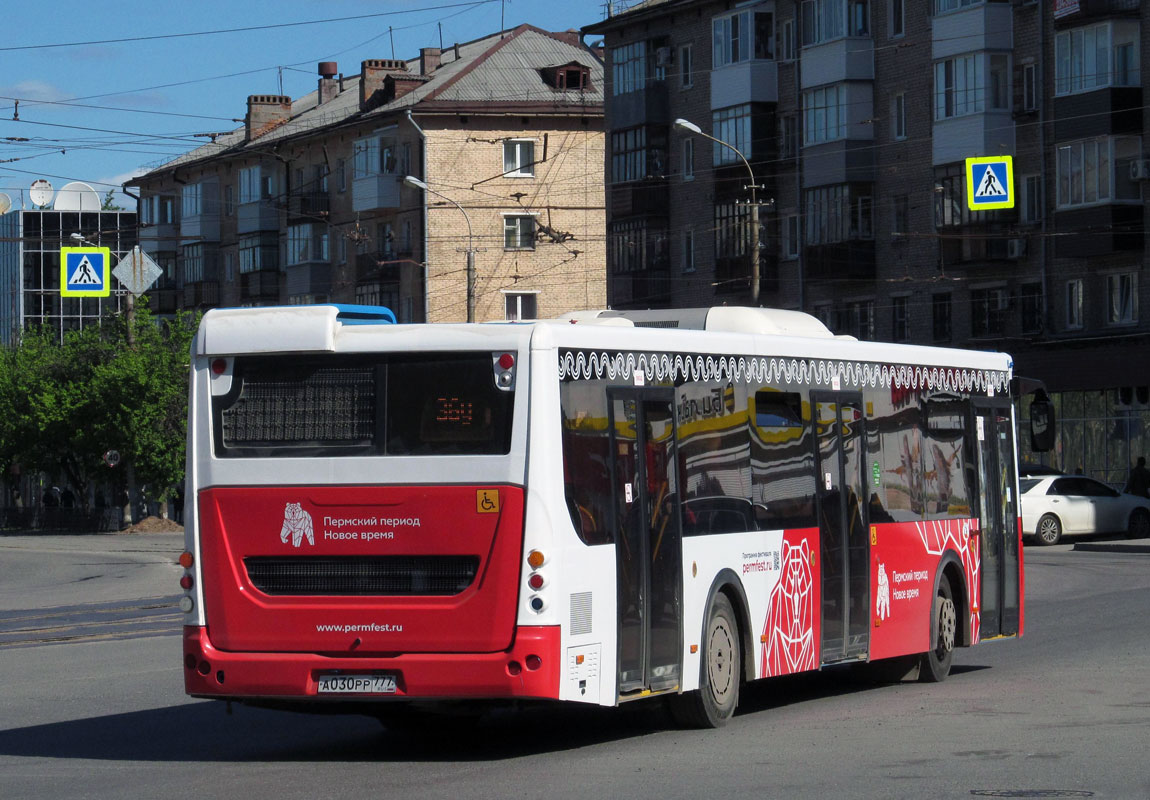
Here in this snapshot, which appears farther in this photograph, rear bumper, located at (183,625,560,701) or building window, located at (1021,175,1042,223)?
building window, located at (1021,175,1042,223)

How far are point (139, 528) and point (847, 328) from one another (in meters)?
22.7

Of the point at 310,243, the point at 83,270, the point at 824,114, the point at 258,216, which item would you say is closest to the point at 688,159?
the point at 824,114

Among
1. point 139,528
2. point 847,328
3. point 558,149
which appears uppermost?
point 558,149

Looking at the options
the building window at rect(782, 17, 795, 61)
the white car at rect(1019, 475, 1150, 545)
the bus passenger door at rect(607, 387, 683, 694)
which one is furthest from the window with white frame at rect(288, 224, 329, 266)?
the bus passenger door at rect(607, 387, 683, 694)

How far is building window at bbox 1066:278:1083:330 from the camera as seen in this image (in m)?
45.5

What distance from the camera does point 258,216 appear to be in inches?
3145

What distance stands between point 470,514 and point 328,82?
248 feet

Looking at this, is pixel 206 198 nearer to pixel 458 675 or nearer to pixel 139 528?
pixel 139 528

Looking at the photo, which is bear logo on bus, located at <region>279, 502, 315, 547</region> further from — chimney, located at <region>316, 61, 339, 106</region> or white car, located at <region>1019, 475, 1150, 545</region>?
chimney, located at <region>316, 61, 339, 106</region>

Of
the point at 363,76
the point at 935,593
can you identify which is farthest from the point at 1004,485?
the point at 363,76

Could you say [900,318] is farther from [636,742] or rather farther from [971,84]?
[636,742]

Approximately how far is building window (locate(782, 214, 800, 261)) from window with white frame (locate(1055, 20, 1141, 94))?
9807mm

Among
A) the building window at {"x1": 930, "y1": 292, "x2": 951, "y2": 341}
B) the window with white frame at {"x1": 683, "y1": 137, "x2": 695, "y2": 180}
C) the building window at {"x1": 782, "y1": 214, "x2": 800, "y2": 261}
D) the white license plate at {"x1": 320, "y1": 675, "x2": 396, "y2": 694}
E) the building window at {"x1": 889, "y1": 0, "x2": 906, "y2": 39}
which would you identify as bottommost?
the white license plate at {"x1": 320, "y1": 675, "x2": 396, "y2": 694}

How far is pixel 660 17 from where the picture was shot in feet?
191
